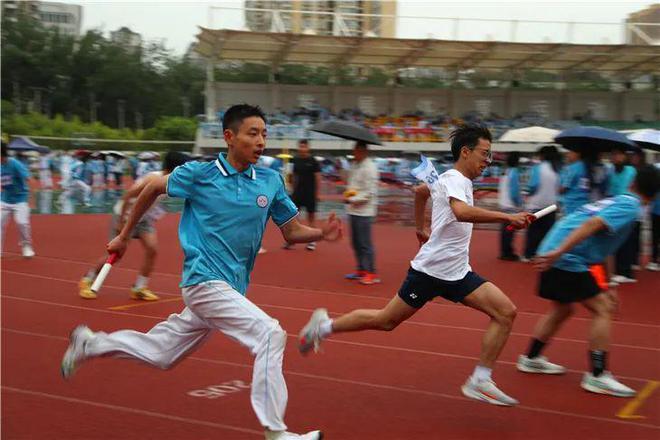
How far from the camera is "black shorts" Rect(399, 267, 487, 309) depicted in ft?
16.4

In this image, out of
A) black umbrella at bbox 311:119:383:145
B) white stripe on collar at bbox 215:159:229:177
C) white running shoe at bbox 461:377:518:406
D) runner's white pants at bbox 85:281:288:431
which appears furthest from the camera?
black umbrella at bbox 311:119:383:145

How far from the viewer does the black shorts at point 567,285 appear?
5.37m

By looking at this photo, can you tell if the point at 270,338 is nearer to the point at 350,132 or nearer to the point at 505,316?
the point at 505,316

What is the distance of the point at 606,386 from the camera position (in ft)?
17.3

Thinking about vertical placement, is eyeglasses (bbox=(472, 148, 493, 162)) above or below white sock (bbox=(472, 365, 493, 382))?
above

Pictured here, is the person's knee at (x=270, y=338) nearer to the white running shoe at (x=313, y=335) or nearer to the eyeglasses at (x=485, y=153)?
the white running shoe at (x=313, y=335)

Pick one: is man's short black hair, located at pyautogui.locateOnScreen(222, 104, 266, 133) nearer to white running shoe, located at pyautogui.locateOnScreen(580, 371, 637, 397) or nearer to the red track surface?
the red track surface

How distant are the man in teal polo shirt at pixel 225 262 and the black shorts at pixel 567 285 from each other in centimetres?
223

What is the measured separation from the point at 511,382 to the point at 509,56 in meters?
37.9

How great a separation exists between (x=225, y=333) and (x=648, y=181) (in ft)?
12.9

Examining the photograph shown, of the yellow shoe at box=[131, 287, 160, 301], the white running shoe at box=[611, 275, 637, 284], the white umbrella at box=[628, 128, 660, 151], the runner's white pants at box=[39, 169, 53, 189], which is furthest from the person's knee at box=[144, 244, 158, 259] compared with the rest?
the runner's white pants at box=[39, 169, 53, 189]

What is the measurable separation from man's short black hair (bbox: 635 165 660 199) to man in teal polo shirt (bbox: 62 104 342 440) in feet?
11.2

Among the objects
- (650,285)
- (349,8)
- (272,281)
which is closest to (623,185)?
(650,285)

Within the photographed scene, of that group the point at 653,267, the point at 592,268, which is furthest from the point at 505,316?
the point at 653,267
